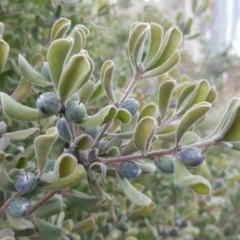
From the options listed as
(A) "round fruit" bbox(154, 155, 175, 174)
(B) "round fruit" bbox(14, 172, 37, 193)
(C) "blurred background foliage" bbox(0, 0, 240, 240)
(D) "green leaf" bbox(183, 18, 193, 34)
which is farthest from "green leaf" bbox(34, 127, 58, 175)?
(D) "green leaf" bbox(183, 18, 193, 34)

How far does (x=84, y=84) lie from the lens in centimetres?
44

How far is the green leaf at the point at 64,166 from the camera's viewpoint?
1.21ft

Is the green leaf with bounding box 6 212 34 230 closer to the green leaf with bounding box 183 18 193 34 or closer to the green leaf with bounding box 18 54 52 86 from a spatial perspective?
the green leaf with bounding box 18 54 52 86

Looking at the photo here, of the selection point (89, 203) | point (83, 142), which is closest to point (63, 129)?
point (83, 142)

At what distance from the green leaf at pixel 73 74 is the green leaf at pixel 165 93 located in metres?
0.15

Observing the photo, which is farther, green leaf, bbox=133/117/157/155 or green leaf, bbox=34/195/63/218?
green leaf, bbox=34/195/63/218

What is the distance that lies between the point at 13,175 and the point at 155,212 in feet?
1.88

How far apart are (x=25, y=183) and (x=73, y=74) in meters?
0.12

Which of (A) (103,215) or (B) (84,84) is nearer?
(B) (84,84)

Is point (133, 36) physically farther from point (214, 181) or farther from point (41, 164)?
point (214, 181)

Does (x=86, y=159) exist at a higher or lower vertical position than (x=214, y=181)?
higher

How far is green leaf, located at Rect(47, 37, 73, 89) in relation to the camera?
384 millimetres

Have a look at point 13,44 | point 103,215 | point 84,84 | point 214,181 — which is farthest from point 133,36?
point 214,181

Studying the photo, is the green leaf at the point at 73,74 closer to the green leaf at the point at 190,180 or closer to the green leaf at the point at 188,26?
the green leaf at the point at 190,180
